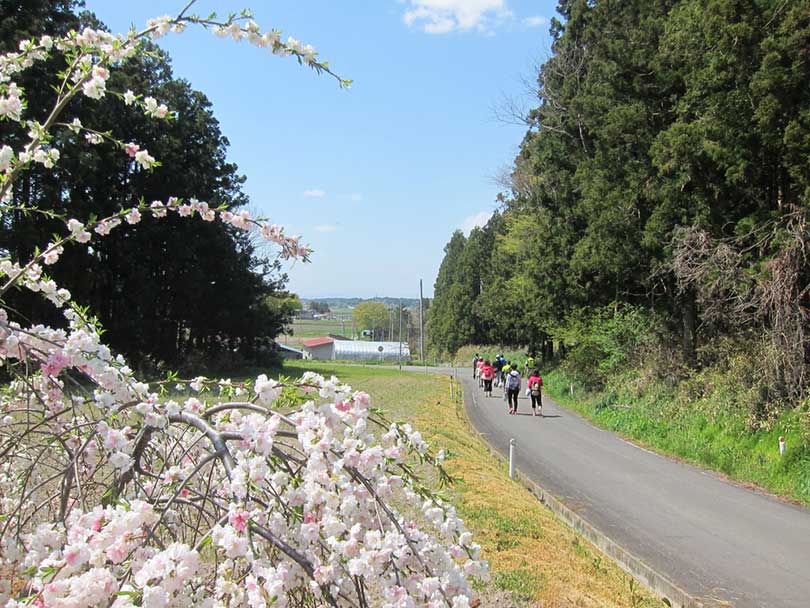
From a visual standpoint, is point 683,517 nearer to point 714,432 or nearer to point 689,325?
point 714,432

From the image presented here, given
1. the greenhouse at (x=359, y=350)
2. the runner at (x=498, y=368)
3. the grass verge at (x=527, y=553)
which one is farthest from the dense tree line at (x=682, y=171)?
the greenhouse at (x=359, y=350)

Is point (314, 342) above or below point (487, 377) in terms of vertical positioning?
below

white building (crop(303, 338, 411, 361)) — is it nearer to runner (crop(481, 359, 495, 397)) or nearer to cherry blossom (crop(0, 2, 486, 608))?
runner (crop(481, 359, 495, 397))

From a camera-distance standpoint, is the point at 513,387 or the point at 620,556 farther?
the point at 513,387

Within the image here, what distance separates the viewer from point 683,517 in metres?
9.67

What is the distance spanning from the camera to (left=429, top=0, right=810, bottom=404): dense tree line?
12922 mm

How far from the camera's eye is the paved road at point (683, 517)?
23.7 feet

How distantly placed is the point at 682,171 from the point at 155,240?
22677 millimetres

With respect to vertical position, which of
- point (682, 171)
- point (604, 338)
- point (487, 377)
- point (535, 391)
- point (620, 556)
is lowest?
point (620, 556)

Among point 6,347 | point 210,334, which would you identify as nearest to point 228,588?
point 6,347

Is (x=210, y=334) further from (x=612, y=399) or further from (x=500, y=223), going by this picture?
(x=500, y=223)

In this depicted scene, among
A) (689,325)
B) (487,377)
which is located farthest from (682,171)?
(487,377)

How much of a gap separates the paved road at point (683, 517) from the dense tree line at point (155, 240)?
15729 mm

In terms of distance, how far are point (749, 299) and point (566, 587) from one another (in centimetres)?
1072
